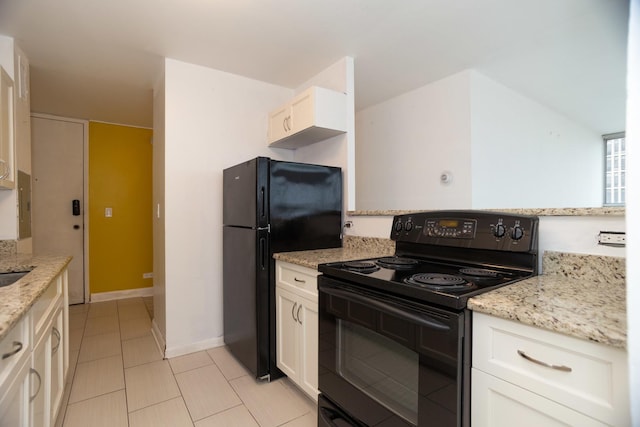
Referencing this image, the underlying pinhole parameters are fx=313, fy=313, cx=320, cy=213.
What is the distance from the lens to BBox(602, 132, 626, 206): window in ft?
17.5

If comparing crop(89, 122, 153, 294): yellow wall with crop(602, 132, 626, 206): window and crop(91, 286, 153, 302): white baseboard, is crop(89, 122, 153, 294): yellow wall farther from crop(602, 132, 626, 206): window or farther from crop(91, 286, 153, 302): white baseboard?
crop(602, 132, 626, 206): window

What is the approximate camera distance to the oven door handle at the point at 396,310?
0.97 metres

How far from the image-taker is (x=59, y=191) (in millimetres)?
3797

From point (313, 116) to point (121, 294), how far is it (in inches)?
143

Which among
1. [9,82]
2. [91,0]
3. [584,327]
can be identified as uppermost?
[91,0]

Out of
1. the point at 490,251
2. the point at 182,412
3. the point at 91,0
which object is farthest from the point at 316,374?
the point at 91,0

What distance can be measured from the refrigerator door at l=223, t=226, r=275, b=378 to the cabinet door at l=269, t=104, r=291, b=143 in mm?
920

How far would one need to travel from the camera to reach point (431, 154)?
10.1 feet

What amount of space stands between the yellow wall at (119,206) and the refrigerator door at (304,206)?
305cm

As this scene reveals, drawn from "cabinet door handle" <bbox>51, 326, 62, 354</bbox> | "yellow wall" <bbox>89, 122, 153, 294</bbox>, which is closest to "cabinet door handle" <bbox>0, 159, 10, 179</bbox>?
"cabinet door handle" <bbox>51, 326, 62, 354</bbox>

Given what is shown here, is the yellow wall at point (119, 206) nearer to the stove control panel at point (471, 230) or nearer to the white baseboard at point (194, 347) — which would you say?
the white baseboard at point (194, 347)

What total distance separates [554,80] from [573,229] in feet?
8.73

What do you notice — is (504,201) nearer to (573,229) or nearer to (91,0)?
(573,229)

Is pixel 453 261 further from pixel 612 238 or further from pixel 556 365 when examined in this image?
pixel 556 365
